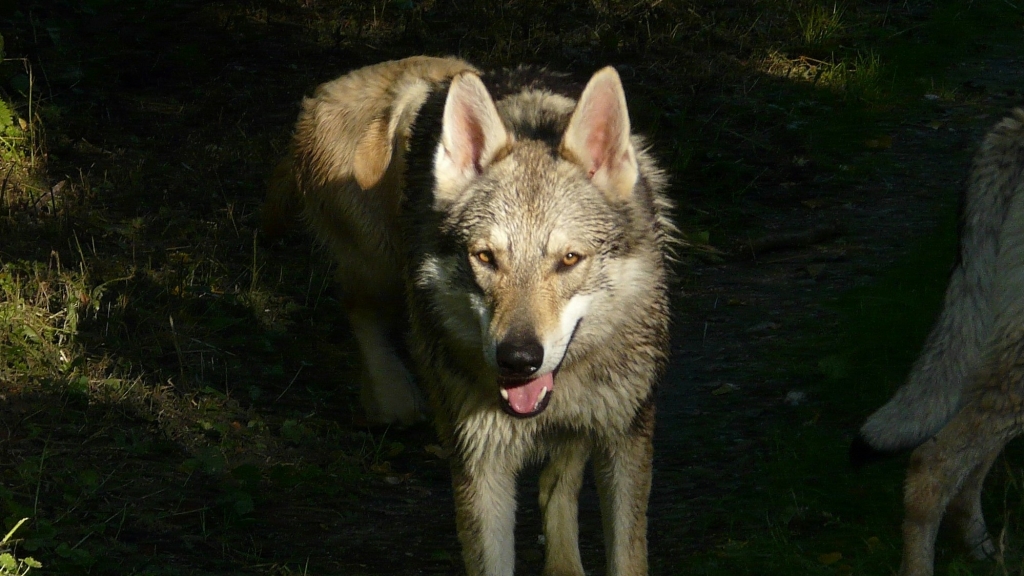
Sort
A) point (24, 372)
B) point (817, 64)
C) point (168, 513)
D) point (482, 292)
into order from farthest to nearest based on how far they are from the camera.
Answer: point (817, 64), point (24, 372), point (168, 513), point (482, 292)

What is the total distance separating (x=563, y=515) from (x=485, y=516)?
0.58m

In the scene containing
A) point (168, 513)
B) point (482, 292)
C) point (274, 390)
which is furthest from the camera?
point (274, 390)

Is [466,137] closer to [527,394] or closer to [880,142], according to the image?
[527,394]

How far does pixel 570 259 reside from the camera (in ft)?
12.9

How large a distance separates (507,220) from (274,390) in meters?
2.56

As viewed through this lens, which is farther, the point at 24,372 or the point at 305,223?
the point at 305,223

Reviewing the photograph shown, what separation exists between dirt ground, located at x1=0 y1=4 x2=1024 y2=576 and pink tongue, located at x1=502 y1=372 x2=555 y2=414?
1.10 m

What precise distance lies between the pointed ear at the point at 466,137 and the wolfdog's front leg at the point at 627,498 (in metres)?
1.10

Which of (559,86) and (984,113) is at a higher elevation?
(559,86)

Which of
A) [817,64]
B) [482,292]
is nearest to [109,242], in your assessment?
[482,292]

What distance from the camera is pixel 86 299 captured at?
6.08 metres

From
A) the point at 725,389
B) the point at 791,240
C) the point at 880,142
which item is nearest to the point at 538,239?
the point at 725,389

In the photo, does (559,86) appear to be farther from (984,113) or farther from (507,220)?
(984,113)

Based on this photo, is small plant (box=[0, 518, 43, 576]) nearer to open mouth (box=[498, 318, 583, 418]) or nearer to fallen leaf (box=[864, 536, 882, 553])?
open mouth (box=[498, 318, 583, 418])
